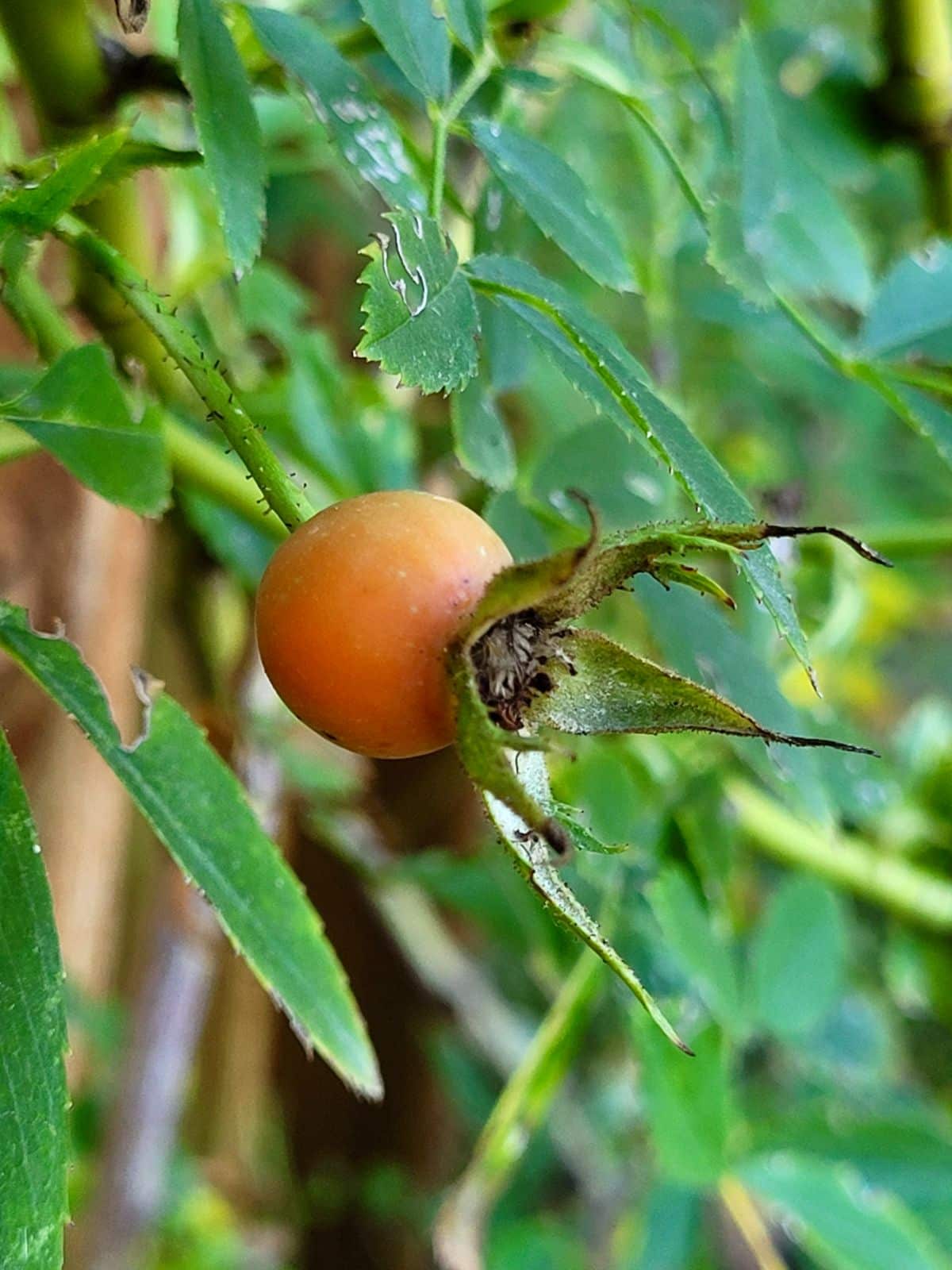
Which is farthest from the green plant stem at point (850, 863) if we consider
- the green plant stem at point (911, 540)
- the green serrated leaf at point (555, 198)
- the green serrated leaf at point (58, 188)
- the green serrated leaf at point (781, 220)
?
the green serrated leaf at point (58, 188)

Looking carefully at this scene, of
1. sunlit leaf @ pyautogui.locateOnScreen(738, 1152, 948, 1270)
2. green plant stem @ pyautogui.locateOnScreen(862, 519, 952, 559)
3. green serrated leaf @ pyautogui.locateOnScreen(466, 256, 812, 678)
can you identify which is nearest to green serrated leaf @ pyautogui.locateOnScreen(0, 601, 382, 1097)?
green serrated leaf @ pyautogui.locateOnScreen(466, 256, 812, 678)

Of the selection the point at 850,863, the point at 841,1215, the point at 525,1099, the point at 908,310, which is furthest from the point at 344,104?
the point at 850,863

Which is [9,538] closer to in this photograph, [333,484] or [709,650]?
[333,484]

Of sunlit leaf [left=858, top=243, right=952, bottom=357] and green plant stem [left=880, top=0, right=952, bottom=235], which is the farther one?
green plant stem [left=880, top=0, right=952, bottom=235]

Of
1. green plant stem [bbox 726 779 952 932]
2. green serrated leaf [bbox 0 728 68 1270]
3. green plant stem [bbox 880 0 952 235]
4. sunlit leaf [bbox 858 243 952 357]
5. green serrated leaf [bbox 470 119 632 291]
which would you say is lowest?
green plant stem [bbox 726 779 952 932]

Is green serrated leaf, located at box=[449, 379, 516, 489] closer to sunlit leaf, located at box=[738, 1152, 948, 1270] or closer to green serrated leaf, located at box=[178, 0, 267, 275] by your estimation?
green serrated leaf, located at box=[178, 0, 267, 275]
